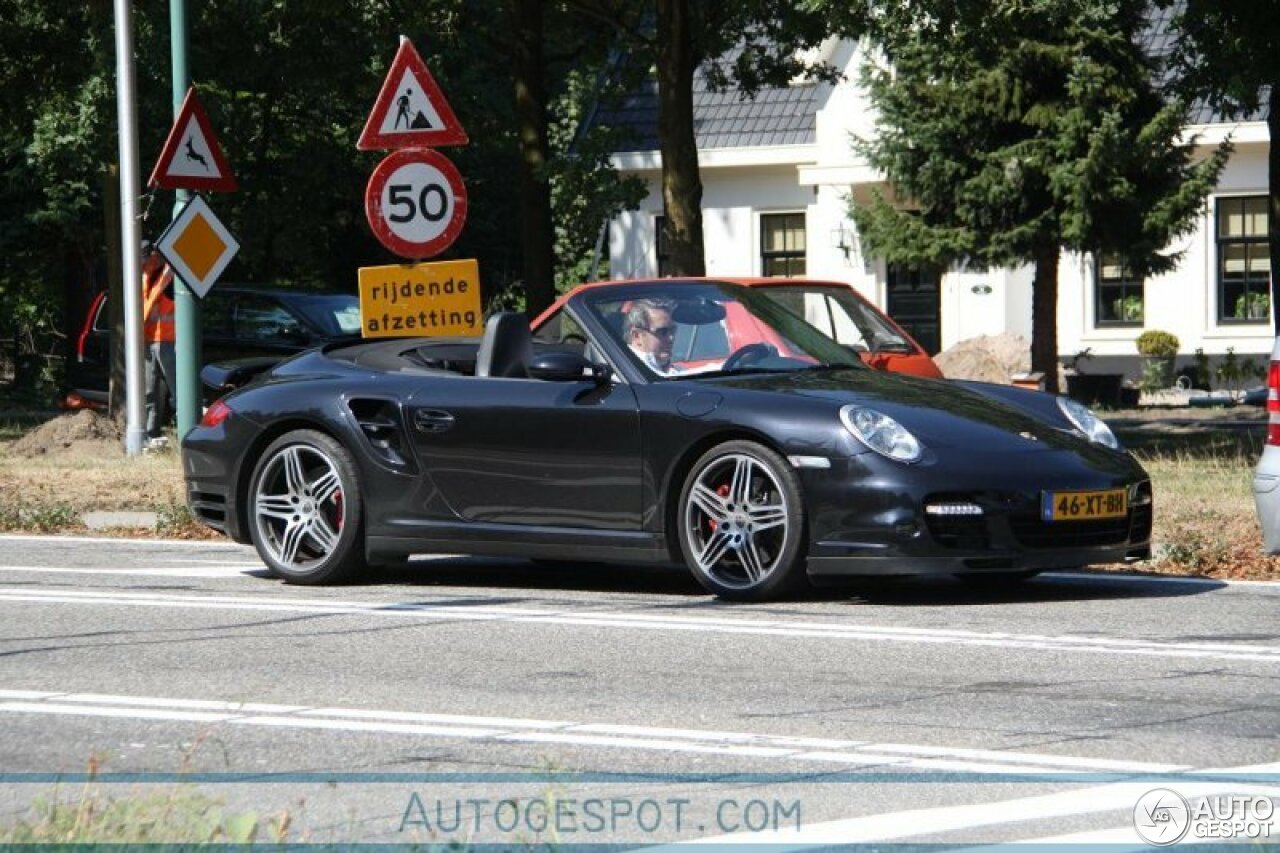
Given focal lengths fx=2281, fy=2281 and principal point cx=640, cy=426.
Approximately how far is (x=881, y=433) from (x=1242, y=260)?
93.1 feet

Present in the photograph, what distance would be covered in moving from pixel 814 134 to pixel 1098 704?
32505 millimetres

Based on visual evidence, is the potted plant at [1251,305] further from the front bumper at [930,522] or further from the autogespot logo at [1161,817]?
the autogespot logo at [1161,817]

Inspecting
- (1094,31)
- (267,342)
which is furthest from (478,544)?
(1094,31)

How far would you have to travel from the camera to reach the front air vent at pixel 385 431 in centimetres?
1027

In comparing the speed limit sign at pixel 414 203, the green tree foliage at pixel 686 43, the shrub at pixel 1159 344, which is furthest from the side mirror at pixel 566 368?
the shrub at pixel 1159 344

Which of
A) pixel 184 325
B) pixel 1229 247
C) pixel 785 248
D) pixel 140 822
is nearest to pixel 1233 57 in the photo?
pixel 184 325

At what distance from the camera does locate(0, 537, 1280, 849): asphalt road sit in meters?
5.30

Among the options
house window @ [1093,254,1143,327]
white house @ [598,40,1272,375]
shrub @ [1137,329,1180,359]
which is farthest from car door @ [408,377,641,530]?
house window @ [1093,254,1143,327]

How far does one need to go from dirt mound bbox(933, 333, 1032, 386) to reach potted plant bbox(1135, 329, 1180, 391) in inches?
162

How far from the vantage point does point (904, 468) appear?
29.6 feet

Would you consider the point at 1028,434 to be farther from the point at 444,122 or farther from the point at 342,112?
the point at 342,112

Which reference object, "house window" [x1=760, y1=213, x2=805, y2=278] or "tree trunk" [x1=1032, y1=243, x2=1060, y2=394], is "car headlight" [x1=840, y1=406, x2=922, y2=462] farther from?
"house window" [x1=760, y1=213, x2=805, y2=278]

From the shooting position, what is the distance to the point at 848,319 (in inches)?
655

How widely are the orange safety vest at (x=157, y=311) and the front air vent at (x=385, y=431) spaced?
1111 centimetres
